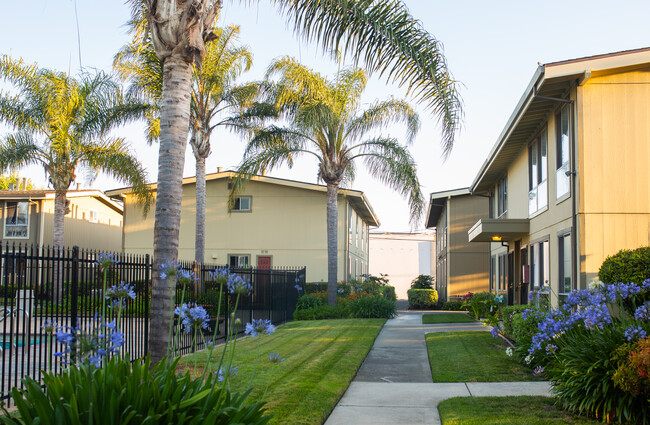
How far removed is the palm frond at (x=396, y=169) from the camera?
2025cm

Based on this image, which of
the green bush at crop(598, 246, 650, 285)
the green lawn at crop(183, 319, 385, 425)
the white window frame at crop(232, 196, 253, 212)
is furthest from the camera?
the white window frame at crop(232, 196, 253, 212)

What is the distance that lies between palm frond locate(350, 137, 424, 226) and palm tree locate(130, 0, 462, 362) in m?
11.6

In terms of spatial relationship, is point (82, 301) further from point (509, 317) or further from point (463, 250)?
point (463, 250)

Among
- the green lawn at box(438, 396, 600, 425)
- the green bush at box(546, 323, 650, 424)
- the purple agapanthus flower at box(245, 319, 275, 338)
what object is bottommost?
the green lawn at box(438, 396, 600, 425)

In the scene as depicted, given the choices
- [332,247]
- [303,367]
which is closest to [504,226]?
[332,247]

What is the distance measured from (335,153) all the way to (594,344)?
15.1 meters

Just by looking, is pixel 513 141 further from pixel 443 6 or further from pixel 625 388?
pixel 625 388

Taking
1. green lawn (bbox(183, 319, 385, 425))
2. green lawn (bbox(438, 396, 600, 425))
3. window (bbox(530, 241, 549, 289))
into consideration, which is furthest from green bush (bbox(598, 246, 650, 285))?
green lawn (bbox(183, 319, 385, 425))

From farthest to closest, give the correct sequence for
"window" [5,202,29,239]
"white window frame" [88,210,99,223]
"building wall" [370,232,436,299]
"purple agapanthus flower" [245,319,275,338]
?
"building wall" [370,232,436,299]
"white window frame" [88,210,99,223]
"window" [5,202,29,239]
"purple agapanthus flower" [245,319,275,338]

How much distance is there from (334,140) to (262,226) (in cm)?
926

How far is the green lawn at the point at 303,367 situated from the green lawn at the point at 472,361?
4.49 feet

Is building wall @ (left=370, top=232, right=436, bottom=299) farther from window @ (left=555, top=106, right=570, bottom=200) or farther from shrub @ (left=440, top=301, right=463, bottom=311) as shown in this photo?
window @ (left=555, top=106, right=570, bottom=200)

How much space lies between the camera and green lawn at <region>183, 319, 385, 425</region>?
274 inches

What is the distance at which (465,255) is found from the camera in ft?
92.3
